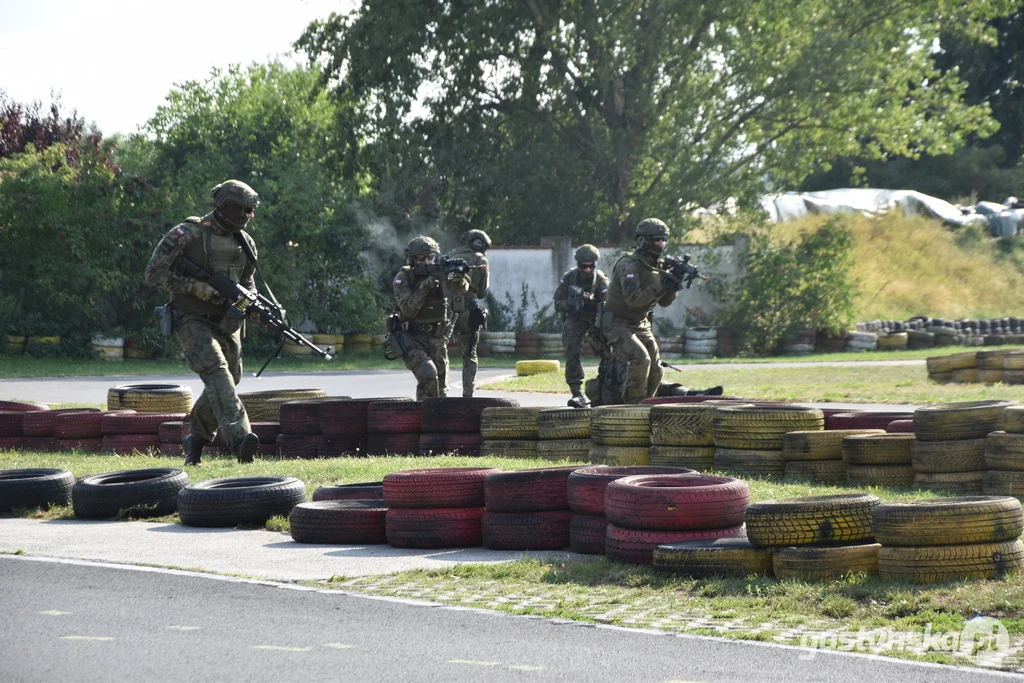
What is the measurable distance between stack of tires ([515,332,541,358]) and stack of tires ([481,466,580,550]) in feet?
80.2

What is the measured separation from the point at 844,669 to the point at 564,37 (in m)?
32.8

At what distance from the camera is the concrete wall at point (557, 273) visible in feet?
113

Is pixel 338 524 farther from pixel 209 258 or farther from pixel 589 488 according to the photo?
pixel 209 258

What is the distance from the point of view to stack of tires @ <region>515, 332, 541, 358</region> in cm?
3284

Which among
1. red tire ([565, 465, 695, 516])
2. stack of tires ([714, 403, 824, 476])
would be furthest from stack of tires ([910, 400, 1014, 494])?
red tire ([565, 465, 695, 516])

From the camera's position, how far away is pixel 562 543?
326 inches

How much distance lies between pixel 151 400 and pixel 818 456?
28.0 ft

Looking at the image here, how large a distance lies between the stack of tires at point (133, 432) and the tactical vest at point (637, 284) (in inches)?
183

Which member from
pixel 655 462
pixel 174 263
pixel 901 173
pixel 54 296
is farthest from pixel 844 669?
pixel 901 173

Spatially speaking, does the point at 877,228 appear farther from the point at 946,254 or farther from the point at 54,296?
the point at 54,296

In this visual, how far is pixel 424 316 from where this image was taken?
1479 centimetres

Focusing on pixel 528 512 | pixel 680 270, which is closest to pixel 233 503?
pixel 528 512

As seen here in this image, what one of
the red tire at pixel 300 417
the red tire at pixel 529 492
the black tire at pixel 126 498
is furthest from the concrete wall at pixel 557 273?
the red tire at pixel 529 492

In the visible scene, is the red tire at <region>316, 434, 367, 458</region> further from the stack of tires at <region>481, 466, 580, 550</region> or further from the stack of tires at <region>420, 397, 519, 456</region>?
the stack of tires at <region>481, 466, 580, 550</region>
